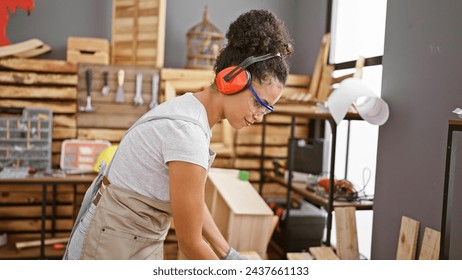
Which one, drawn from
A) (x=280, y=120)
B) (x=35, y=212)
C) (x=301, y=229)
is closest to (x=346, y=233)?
(x=301, y=229)

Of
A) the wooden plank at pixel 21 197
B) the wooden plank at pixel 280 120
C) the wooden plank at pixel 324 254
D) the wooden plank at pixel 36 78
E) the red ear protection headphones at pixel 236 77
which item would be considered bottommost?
the wooden plank at pixel 21 197

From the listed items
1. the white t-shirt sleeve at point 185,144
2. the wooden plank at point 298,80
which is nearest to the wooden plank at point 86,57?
the wooden plank at point 298,80

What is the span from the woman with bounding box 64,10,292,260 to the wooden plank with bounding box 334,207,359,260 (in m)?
1.19

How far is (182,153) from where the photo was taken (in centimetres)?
94

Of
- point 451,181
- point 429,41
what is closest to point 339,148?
point 429,41

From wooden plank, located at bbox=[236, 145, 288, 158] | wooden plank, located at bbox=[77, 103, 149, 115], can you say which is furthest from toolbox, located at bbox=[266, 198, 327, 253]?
wooden plank, located at bbox=[77, 103, 149, 115]

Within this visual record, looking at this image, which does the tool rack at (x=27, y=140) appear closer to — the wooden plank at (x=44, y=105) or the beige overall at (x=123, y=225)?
the wooden plank at (x=44, y=105)

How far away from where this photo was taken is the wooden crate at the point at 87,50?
3.01 m

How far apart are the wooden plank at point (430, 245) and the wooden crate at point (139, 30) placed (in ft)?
6.51

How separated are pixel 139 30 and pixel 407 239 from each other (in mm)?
2021

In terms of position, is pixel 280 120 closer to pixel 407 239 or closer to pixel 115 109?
pixel 115 109

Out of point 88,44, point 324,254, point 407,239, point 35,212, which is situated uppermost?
point 88,44

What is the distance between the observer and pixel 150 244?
1168mm

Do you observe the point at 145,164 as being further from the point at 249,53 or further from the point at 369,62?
the point at 369,62
